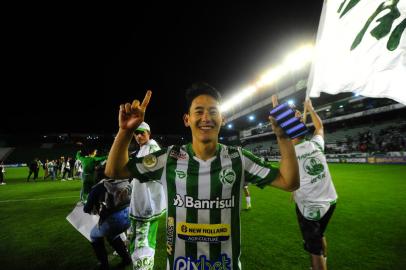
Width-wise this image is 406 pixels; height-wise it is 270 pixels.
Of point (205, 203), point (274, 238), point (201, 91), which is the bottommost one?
point (274, 238)

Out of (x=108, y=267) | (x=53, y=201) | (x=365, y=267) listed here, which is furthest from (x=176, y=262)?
(x=53, y=201)

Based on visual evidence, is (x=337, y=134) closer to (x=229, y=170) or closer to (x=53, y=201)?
(x=53, y=201)

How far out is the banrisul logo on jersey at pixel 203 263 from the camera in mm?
1767

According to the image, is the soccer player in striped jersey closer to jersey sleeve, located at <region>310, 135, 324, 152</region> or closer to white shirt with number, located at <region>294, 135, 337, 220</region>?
white shirt with number, located at <region>294, 135, 337, 220</region>

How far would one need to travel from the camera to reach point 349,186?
11.9 m

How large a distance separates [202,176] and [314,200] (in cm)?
239

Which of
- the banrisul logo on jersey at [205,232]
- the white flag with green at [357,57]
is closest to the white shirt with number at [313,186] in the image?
the white flag with green at [357,57]

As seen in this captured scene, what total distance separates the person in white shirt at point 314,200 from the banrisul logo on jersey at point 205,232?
222 centimetres

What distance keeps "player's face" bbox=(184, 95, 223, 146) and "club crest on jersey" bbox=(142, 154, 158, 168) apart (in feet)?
1.27

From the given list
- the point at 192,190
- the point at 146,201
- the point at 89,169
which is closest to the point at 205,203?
the point at 192,190

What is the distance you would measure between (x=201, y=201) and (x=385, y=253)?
4.43 m

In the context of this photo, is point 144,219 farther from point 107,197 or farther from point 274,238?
point 274,238

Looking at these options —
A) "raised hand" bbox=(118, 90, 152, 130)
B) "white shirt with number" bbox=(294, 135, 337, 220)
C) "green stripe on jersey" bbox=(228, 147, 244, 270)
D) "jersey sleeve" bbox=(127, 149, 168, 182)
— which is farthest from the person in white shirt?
"raised hand" bbox=(118, 90, 152, 130)

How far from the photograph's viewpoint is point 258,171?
6.48 feet
